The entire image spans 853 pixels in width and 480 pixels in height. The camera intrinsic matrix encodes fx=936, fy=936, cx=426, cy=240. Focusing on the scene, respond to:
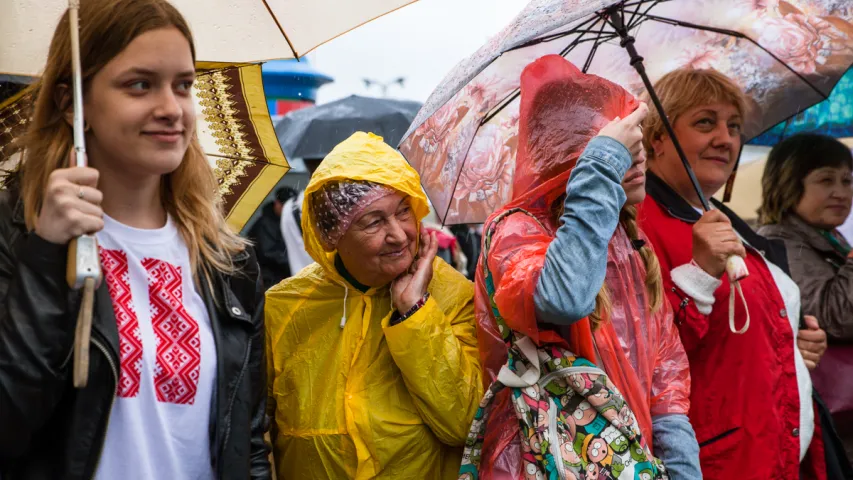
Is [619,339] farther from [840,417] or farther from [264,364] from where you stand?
[840,417]

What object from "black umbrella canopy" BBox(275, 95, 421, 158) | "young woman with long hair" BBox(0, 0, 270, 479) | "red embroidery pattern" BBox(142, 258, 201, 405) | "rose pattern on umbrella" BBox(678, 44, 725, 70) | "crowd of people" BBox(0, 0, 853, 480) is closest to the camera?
"young woman with long hair" BBox(0, 0, 270, 479)

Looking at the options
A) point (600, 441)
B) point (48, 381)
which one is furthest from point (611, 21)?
point (48, 381)

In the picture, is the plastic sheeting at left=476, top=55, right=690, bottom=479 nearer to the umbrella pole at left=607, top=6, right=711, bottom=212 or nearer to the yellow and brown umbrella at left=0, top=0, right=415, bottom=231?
the umbrella pole at left=607, top=6, right=711, bottom=212

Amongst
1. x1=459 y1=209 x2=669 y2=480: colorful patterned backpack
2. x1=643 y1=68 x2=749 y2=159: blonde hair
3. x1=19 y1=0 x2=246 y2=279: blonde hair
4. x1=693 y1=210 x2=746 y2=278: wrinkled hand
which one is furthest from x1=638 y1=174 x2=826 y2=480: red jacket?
x1=19 y1=0 x2=246 y2=279: blonde hair

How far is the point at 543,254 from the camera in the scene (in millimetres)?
2453

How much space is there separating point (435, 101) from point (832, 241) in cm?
235

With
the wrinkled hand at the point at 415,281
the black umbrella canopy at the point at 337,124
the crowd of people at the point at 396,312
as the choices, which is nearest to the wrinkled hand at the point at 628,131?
the crowd of people at the point at 396,312

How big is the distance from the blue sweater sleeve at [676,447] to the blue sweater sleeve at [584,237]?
19.5 inches

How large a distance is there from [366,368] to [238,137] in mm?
911

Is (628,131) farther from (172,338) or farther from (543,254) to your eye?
(172,338)

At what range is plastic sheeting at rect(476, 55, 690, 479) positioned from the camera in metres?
2.53

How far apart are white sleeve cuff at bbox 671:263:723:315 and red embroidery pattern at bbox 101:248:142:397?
67.0 inches

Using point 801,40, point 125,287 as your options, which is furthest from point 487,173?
point 125,287

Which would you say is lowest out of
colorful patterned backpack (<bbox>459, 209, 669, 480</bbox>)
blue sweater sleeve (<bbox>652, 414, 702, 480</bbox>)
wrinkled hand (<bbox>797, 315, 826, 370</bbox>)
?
wrinkled hand (<bbox>797, 315, 826, 370</bbox>)
